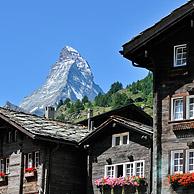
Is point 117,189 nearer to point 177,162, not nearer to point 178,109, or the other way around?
point 177,162

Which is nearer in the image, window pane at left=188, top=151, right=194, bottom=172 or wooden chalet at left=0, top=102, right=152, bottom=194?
window pane at left=188, top=151, right=194, bottom=172

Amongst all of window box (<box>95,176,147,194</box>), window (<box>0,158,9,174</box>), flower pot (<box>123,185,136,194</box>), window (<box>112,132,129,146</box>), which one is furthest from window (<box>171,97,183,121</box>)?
window (<box>0,158,9,174</box>)

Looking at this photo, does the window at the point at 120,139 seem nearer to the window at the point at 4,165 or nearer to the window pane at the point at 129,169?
the window pane at the point at 129,169

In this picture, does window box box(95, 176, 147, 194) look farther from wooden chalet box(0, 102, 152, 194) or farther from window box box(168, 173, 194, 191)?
window box box(168, 173, 194, 191)

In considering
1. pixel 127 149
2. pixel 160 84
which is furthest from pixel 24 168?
pixel 160 84

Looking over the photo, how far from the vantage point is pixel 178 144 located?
39219 millimetres

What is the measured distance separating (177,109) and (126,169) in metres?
6.07

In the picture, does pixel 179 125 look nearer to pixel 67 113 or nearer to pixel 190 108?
pixel 190 108

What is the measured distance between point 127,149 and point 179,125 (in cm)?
600

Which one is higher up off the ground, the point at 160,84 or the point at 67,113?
the point at 67,113

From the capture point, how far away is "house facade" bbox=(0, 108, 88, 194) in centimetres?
4691

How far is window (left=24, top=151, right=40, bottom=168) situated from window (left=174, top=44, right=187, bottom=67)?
42.1 feet

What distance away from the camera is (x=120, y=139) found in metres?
45.0

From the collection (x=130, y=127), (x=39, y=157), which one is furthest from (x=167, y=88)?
(x=39, y=157)
